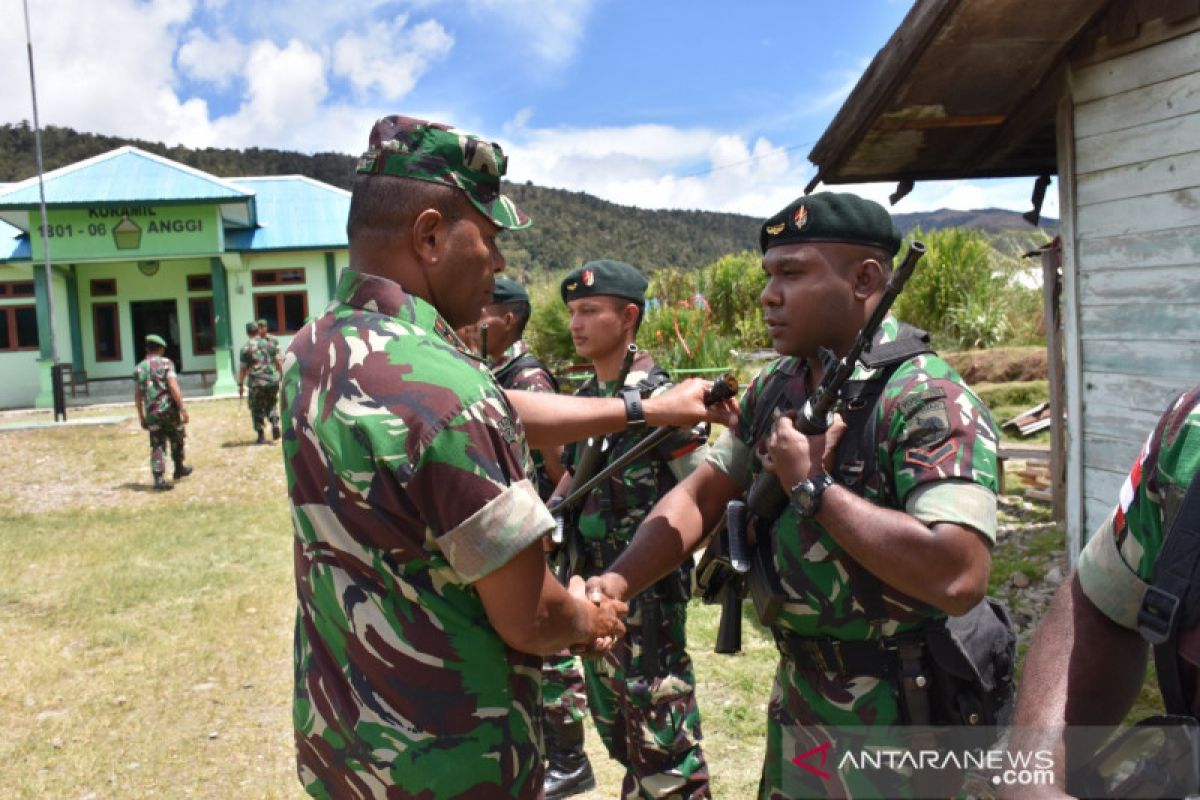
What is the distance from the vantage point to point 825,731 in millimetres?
2166

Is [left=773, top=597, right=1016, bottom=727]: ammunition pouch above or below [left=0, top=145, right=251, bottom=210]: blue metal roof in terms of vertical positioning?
below

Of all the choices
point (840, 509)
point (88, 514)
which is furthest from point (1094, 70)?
point (88, 514)

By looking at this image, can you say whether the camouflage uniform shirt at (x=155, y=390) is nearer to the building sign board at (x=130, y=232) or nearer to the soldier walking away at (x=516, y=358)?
the soldier walking away at (x=516, y=358)

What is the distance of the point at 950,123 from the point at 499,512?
17.5 ft

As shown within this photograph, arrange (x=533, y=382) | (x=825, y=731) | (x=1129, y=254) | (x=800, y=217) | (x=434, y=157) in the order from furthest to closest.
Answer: (x=1129, y=254) → (x=533, y=382) → (x=800, y=217) → (x=825, y=731) → (x=434, y=157)

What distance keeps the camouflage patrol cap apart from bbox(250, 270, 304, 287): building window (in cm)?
2369

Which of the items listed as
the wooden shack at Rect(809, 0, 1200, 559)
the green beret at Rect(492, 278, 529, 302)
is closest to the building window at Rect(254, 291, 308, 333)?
the wooden shack at Rect(809, 0, 1200, 559)

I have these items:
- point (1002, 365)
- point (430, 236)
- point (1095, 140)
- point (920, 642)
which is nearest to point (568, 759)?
point (920, 642)

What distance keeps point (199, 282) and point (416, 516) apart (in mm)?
26241

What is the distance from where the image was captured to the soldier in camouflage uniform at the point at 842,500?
6.15ft

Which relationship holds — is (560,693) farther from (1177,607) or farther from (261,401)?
(261,401)

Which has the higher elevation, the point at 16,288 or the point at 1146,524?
the point at 16,288

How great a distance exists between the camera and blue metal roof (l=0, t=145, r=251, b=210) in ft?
71.5

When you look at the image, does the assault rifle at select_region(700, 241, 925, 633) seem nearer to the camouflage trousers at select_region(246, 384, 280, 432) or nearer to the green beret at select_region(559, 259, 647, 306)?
the green beret at select_region(559, 259, 647, 306)
